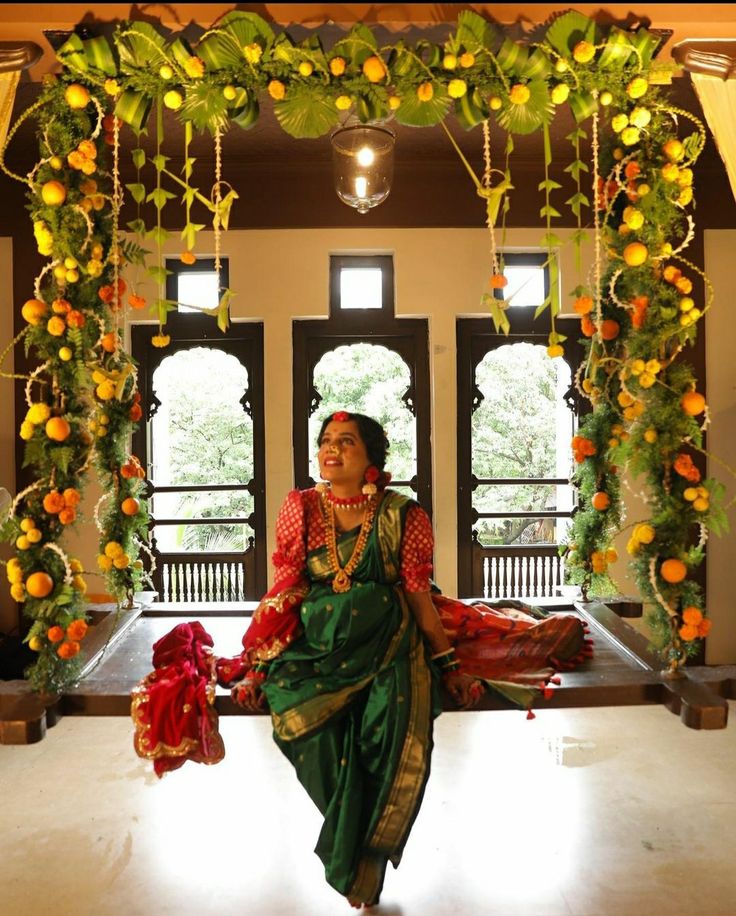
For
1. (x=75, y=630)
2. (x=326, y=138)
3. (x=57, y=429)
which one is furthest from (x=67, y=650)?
(x=326, y=138)

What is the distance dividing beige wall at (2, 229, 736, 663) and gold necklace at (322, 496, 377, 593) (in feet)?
8.09

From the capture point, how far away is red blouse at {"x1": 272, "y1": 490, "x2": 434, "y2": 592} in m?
2.66

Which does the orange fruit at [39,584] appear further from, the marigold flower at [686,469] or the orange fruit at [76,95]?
the marigold flower at [686,469]

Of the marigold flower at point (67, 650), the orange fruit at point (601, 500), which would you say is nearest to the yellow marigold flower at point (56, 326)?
the marigold flower at point (67, 650)

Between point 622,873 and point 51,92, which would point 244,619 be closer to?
point 622,873

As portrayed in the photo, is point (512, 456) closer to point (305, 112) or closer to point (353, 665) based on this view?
point (353, 665)

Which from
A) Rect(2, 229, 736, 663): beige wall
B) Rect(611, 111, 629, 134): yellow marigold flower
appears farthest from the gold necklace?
Rect(2, 229, 736, 663): beige wall

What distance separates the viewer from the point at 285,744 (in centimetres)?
252

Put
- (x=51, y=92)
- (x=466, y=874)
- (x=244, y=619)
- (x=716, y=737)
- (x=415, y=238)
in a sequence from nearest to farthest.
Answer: (x=51, y=92), (x=466, y=874), (x=244, y=619), (x=716, y=737), (x=415, y=238)

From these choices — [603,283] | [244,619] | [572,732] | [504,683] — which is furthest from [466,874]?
[603,283]

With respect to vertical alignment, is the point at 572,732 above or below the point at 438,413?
below

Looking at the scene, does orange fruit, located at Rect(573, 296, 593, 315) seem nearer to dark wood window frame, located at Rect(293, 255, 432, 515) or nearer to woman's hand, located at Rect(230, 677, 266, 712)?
woman's hand, located at Rect(230, 677, 266, 712)

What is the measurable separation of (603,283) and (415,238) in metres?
2.30

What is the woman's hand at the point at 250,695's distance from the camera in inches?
99.7
